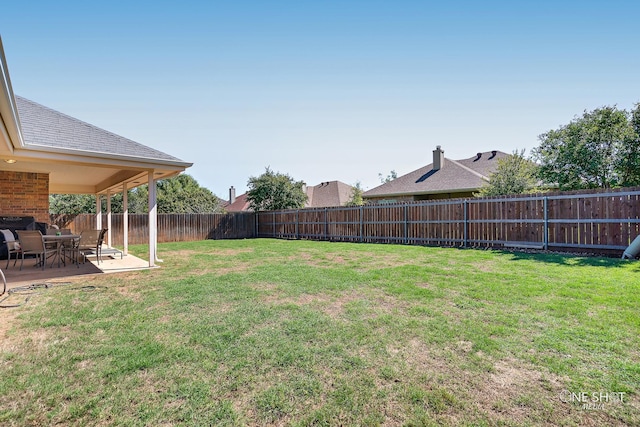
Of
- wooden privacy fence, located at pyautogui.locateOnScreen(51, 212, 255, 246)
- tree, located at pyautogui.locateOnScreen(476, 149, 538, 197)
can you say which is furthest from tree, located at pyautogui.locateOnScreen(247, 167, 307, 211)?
tree, located at pyautogui.locateOnScreen(476, 149, 538, 197)

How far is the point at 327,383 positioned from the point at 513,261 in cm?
671

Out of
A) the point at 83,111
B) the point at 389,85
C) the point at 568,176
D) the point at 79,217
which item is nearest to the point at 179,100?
the point at 83,111

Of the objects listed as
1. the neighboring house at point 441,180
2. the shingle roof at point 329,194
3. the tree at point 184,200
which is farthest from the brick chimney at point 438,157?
the tree at point 184,200

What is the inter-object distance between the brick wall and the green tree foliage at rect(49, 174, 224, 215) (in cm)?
2030

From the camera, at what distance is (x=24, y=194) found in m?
9.53

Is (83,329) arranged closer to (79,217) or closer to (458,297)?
(458,297)

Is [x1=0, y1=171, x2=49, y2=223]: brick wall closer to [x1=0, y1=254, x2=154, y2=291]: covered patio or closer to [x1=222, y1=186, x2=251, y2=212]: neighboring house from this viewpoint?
[x1=0, y1=254, x2=154, y2=291]: covered patio

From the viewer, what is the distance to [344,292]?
16.6ft

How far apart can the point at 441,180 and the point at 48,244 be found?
2022cm

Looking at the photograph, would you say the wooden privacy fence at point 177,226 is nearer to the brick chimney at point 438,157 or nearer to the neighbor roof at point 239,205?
the brick chimney at point 438,157

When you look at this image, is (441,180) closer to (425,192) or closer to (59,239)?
(425,192)

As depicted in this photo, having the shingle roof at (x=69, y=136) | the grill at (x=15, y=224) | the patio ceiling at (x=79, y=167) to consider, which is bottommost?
the grill at (x=15, y=224)

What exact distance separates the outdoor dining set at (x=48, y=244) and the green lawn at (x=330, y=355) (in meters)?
3.26

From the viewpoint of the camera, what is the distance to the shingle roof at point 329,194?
33469mm
